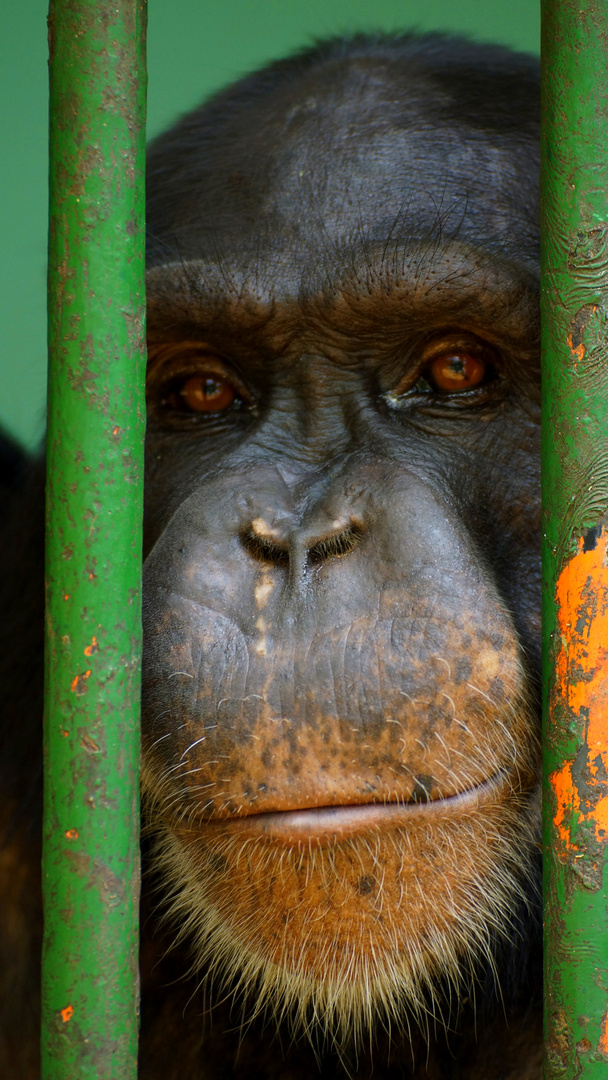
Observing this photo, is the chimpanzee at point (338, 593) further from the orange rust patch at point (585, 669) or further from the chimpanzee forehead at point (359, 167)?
the orange rust patch at point (585, 669)

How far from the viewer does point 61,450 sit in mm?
Result: 1097

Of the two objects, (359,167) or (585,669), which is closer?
(585,669)

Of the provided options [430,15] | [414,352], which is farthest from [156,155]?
[430,15]

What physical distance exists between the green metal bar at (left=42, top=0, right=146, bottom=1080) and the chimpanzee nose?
378 millimetres

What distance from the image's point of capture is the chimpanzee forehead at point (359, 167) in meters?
1.77

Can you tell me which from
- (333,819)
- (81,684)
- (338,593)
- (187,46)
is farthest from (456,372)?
(187,46)

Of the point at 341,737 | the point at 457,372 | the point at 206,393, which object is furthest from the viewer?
the point at 206,393

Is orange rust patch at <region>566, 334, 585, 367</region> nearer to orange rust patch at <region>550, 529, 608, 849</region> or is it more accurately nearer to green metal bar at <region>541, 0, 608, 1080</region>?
green metal bar at <region>541, 0, 608, 1080</region>

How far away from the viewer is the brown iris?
1.75 m

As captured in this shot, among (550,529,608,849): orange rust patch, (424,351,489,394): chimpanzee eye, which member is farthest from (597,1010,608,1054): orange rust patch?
(424,351,489,394): chimpanzee eye

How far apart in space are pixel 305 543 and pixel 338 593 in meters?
0.09

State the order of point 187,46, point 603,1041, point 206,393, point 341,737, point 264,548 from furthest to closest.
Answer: point 187,46 → point 206,393 → point 264,548 → point 341,737 → point 603,1041

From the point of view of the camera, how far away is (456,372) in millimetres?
1761

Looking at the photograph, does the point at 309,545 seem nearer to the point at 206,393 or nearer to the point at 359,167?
the point at 206,393
